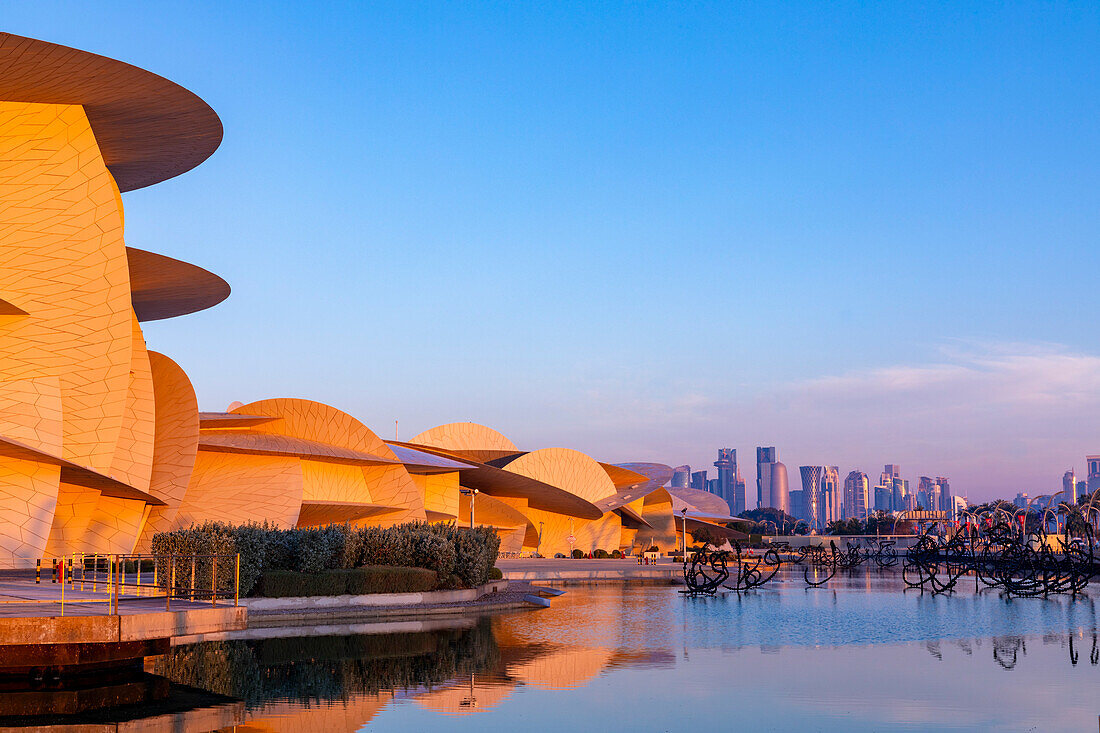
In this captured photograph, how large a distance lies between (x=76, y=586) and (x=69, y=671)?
322 inches

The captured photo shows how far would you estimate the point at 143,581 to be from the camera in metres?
30.1

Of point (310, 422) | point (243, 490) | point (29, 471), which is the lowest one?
point (243, 490)

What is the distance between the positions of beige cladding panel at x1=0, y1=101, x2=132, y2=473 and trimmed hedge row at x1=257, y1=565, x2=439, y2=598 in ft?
38.0

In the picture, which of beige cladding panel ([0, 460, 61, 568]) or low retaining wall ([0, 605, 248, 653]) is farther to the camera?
beige cladding panel ([0, 460, 61, 568])

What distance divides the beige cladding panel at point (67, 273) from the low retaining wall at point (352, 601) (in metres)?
12.0

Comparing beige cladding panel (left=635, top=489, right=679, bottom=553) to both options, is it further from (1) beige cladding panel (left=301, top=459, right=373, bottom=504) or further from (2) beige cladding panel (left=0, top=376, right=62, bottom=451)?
(2) beige cladding panel (left=0, top=376, right=62, bottom=451)

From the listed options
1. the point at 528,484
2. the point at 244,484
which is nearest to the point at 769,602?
the point at 244,484

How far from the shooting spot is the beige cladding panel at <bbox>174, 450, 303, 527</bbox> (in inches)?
2124

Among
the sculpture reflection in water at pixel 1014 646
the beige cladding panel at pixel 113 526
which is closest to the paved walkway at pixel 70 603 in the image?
the sculpture reflection in water at pixel 1014 646

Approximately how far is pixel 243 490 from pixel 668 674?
41040 millimetres

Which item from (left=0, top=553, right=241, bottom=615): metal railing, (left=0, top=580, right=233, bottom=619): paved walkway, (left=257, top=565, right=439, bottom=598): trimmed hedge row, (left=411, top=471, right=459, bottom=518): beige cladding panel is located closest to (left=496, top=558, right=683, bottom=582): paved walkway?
(left=411, top=471, right=459, bottom=518): beige cladding panel

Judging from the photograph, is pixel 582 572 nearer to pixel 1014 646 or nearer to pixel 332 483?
pixel 332 483

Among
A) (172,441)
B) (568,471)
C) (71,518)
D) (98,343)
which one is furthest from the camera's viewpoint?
(568,471)

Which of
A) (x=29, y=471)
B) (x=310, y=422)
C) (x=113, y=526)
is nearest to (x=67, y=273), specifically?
(x=29, y=471)
